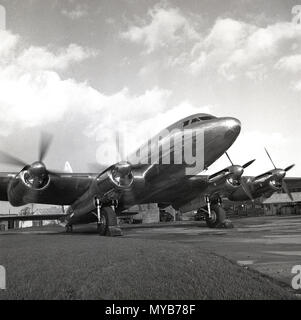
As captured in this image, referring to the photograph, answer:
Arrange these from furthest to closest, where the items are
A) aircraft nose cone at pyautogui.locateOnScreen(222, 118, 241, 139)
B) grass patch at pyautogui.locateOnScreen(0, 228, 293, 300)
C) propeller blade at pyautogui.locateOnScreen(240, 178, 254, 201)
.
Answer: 1. propeller blade at pyautogui.locateOnScreen(240, 178, 254, 201)
2. aircraft nose cone at pyautogui.locateOnScreen(222, 118, 241, 139)
3. grass patch at pyautogui.locateOnScreen(0, 228, 293, 300)

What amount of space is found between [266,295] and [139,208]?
113 ft

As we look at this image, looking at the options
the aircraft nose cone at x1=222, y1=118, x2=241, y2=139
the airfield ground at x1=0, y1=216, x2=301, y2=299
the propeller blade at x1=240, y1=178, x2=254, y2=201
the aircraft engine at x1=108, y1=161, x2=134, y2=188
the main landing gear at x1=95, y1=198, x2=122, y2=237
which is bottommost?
the airfield ground at x1=0, y1=216, x2=301, y2=299

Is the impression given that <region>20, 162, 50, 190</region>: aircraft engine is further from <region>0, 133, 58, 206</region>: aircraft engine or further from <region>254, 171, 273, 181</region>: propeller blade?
<region>254, 171, 273, 181</region>: propeller blade

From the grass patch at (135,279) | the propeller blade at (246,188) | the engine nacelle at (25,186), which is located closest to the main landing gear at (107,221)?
the engine nacelle at (25,186)

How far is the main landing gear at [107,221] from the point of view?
17.2 meters

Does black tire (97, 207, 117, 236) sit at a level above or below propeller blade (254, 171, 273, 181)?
below

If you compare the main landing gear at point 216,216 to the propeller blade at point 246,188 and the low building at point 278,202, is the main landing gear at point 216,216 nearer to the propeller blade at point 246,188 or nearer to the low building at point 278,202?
the propeller blade at point 246,188

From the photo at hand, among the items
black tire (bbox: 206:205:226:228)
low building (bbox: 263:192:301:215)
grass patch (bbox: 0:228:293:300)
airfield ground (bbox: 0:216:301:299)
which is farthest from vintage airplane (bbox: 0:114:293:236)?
low building (bbox: 263:192:301:215)

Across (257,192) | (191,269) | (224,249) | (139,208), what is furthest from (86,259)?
(139,208)

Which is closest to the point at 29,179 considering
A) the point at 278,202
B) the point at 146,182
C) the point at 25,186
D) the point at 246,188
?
the point at 25,186

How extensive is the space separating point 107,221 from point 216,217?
25.8 feet

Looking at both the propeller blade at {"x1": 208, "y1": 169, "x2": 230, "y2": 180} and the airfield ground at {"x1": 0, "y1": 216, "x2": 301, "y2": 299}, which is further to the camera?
the propeller blade at {"x1": 208, "y1": 169, "x2": 230, "y2": 180}

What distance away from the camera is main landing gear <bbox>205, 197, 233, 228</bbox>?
2145 centimetres

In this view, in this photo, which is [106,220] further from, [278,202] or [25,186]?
[278,202]
